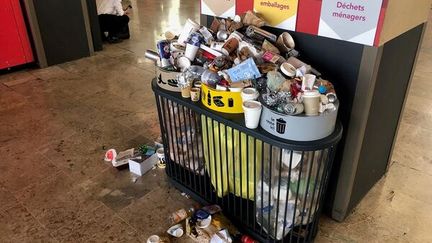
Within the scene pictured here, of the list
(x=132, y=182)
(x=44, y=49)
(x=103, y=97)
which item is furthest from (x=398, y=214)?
(x=44, y=49)

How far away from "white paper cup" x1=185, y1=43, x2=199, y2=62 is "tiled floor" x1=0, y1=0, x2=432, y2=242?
659mm

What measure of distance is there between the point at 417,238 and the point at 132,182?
1.27 m

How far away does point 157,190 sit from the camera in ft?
5.52

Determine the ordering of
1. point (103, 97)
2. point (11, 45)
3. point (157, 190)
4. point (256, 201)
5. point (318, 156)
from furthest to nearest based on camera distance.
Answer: point (11, 45) → point (103, 97) → point (157, 190) → point (256, 201) → point (318, 156)

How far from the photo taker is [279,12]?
132 cm

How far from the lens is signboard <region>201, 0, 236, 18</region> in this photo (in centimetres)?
146

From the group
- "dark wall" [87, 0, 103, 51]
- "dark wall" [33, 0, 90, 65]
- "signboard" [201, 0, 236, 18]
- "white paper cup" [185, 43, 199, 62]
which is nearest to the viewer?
"white paper cup" [185, 43, 199, 62]

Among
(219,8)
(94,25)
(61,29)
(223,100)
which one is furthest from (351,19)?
(94,25)

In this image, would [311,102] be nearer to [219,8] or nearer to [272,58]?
[272,58]

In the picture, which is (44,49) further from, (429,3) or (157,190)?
(429,3)

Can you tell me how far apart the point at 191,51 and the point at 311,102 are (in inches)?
21.0

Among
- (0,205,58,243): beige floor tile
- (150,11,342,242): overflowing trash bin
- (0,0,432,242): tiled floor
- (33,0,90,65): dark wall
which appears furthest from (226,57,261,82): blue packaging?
(33,0,90,65): dark wall

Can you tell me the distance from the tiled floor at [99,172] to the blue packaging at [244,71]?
0.69 metres

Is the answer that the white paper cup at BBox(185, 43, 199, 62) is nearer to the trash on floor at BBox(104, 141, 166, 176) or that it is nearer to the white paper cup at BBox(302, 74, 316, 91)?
the white paper cup at BBox(302, 74, 316, 91)
